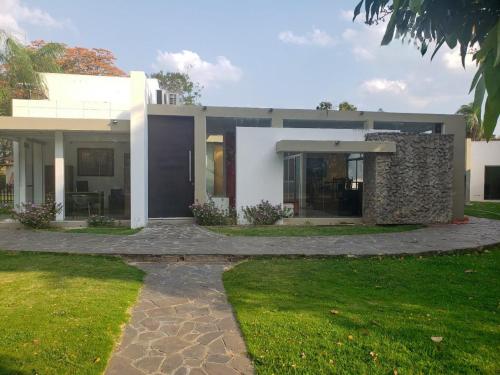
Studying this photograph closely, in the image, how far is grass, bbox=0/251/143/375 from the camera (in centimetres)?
346

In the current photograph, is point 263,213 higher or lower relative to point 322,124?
lower

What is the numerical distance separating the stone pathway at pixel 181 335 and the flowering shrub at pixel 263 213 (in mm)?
6846

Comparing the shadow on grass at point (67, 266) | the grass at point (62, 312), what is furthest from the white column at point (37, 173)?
the grass at point (62, 312)

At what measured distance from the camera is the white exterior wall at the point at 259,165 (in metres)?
13.4

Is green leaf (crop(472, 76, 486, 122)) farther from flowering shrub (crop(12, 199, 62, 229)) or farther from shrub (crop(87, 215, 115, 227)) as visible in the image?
flowering shrub (crop(12, 199, 62, 229))

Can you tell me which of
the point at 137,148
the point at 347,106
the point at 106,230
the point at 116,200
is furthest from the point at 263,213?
the point at 347,106

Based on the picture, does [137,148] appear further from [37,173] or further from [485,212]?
[485,212]

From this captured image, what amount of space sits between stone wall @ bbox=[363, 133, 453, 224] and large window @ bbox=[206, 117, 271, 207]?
14.1 feet

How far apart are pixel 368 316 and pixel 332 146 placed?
29.7 ft

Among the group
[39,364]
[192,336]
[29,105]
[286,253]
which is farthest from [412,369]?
[29,105]

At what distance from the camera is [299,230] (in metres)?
12.0

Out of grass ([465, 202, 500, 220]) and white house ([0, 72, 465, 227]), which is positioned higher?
white house ([0, 72, 465, 227])

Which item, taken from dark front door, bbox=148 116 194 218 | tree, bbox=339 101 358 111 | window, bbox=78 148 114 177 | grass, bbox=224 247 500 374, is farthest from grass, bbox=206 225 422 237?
tree, bbox=339 101 358 111

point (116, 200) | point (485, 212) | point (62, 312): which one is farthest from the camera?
point (485, 212)
